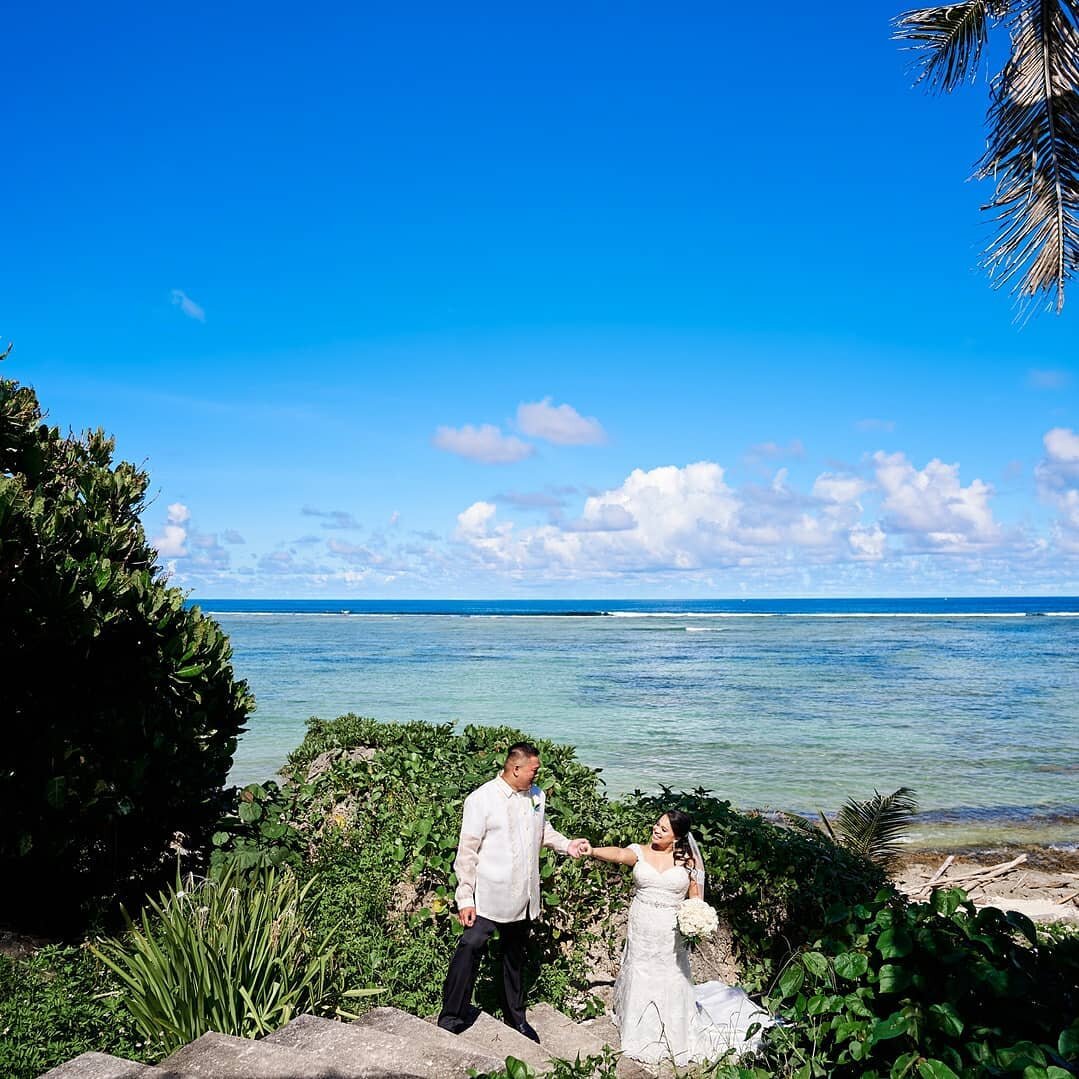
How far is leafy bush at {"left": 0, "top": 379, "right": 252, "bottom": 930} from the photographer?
5.41m

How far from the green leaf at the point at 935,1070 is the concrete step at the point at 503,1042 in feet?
7.97

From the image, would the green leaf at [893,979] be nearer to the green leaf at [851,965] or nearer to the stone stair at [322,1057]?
the green leaf at [851,965]

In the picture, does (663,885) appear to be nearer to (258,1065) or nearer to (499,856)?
(499,856)

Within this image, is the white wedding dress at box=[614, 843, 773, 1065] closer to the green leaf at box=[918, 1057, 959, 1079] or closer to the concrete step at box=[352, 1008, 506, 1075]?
the concrete step at box=[352, 1008, 506, 1075]

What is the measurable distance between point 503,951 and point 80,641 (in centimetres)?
365

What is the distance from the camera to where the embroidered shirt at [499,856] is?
6.01 m

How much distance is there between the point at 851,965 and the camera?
12.7ft

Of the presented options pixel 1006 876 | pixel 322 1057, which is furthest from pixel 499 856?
pixel 1006 876

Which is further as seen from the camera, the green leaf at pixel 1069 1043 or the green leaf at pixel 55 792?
the green leaf at pixel 55 792

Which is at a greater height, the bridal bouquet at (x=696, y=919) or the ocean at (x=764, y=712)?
the bridal bouquet at (x=696, y=919)

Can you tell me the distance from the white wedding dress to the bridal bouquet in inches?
10.3

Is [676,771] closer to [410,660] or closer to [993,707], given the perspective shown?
[993,707]

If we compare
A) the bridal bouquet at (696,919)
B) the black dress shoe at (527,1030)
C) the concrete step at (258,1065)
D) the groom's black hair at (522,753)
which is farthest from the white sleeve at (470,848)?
the concrete step at (258,1065)

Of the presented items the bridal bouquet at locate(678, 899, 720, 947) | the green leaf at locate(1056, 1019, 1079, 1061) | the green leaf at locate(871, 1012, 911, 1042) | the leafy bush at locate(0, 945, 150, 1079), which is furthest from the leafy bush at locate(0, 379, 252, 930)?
the green leaf at locate(1056, 1019, 1079, 1061)
